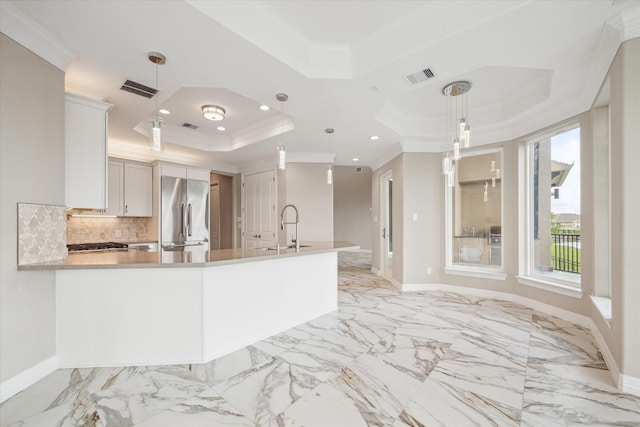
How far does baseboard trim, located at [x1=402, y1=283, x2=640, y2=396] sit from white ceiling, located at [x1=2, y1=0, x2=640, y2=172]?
232 centimetres

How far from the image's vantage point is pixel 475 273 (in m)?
4.49

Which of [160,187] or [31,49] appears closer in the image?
[31,49]

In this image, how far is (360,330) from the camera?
3.06m

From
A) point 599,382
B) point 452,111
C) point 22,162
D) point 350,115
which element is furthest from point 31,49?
point 599,382

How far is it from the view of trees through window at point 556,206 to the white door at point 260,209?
438 cm

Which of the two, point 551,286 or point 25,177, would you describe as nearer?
point 25,177

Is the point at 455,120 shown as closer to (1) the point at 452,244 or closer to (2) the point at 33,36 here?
(1) the point at 452,244

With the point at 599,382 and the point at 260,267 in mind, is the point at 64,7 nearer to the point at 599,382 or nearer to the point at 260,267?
the point at 260,267

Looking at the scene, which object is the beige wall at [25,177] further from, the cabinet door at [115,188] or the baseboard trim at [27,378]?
the cabinet door at [115,188]

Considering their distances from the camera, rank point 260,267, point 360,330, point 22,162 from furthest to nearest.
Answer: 1. point 360,330
2. point 260,267
3. point 22,162

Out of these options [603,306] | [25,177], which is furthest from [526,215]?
[25,177]

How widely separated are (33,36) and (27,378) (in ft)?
7.97

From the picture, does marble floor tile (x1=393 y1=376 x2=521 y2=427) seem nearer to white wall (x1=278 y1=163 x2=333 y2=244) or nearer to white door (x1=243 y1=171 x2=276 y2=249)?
white wall (x1=278 y1=163 x2=333 y2=244)

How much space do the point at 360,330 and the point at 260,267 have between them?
1.28 metres
